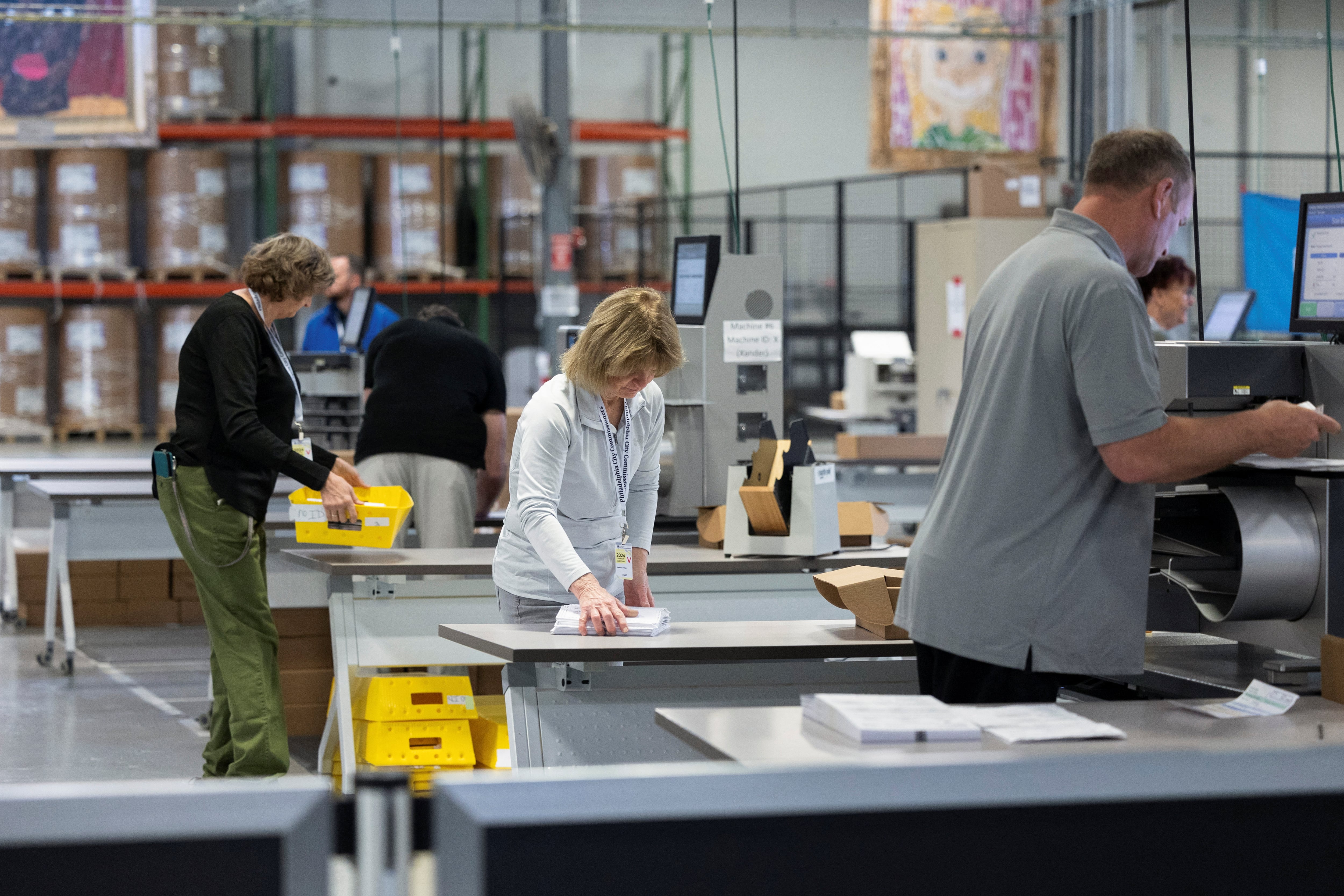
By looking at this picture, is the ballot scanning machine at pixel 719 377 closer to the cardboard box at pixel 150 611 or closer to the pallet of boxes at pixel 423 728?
the pallet of boxes at pixel 423 728

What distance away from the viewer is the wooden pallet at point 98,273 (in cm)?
1116

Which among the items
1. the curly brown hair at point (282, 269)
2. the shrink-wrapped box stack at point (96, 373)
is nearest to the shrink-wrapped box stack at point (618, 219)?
the shrink-wrapped box stack at point (96, 373)

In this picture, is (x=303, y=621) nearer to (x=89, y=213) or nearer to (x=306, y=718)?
(x=306, y=718)

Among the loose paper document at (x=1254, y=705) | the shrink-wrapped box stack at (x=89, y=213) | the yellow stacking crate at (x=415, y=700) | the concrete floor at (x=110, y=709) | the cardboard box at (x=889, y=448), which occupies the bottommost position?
the concrete floor at (x=110, y=709)

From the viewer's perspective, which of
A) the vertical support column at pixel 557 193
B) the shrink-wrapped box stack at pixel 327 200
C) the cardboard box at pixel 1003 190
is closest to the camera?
the cardboard box at pixel 1003 190

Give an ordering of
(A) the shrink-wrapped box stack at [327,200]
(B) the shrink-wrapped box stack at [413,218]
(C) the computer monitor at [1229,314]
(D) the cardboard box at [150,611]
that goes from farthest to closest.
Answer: (B) the shrink-wrapped box stack at [413,218] → (A) the shrink-wrapped box stack at [327,200] → (C) the computer monitor at [1229,314] → (D) the cardboard box at [150,611]

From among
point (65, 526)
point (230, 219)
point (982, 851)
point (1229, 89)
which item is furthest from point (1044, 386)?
point (1229, 89)

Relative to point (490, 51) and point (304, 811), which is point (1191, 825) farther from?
point (490, 51)

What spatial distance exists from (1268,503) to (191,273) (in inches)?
407

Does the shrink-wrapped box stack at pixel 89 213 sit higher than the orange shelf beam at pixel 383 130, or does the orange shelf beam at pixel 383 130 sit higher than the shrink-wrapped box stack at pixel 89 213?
the orange shelf beam at pixel 383 130

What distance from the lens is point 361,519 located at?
158 inches

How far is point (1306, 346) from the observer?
2.54 m

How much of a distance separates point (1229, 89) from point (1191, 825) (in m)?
14.9

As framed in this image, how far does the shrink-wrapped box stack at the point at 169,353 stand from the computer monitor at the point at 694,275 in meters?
7.52
